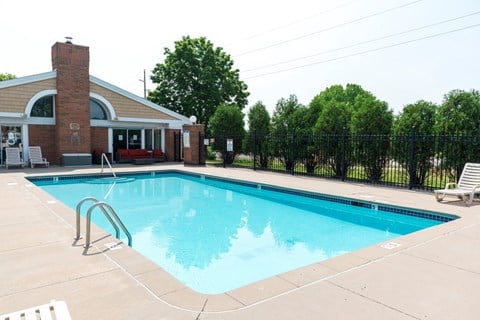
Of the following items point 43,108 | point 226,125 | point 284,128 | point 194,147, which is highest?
point 43,108

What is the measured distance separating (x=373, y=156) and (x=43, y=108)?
15.2m

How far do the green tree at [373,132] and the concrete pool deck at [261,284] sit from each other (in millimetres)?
6865

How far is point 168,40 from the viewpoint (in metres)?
27.9

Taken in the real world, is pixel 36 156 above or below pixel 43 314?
above

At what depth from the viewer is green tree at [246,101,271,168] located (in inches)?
671

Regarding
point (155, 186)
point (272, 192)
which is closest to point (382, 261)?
point (272, 192)

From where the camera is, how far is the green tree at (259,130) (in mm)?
17047

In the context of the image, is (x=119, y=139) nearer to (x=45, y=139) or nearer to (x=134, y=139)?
(x=134, y=139)

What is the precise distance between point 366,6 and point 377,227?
39.4 feet

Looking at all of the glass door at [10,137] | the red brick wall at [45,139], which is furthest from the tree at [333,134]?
the glass door at [10,137]

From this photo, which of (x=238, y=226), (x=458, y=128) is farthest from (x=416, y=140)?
(x=238, y=226)

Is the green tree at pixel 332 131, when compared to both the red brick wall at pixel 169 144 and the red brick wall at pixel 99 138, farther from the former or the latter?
the red brick wall at pixel 99 138

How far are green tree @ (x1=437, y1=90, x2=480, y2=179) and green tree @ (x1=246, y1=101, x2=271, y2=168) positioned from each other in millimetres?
8284

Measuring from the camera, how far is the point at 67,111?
650 inches
